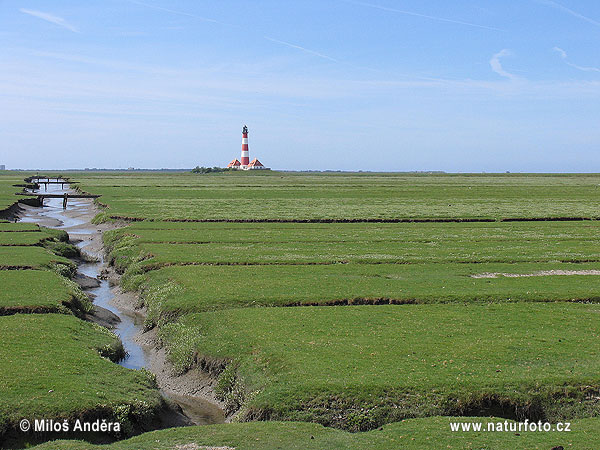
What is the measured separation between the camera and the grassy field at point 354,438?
41.6ft

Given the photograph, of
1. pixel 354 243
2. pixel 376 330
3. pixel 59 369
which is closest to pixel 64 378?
pixel 59 369

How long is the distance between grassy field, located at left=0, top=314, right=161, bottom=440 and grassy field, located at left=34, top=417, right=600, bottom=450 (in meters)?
1.43

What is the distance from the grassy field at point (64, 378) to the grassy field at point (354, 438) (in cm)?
143

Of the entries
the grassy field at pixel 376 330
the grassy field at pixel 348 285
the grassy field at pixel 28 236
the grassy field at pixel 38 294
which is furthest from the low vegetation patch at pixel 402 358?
the grassy field at pixel 28 236

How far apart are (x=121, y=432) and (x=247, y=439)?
3.50 m

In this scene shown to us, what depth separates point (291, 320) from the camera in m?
21.6

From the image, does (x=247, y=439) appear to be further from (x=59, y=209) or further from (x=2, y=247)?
(x=59, y=209)

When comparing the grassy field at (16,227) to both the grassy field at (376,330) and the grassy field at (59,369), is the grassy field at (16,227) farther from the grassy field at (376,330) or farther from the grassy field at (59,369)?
the grassy field at (59,369)

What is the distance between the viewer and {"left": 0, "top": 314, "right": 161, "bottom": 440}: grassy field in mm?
14234

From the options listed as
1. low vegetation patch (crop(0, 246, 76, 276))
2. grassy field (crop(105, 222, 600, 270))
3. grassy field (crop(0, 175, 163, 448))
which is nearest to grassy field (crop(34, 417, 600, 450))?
grassy field (crop(0, 175, 163, 448))

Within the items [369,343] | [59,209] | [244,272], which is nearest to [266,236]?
[244,272]

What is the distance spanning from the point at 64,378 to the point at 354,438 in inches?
327

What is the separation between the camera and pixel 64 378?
51.9ft

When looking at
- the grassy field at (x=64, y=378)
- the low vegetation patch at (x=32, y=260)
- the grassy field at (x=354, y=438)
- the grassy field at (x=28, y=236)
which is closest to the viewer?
the grassy field at (x=354, y=438)
